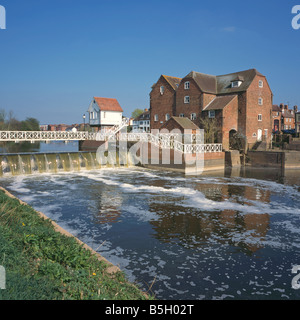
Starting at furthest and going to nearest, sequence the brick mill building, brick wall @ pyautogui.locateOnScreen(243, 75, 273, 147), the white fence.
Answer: brick wall @ pyautogui.locateOnScreen(243, 75, 273, 147), the brick mill building, the white fence

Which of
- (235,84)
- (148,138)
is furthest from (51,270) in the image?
(235,84)

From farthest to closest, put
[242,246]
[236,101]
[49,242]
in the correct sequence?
[236,101]
[242,246]
[49,242]

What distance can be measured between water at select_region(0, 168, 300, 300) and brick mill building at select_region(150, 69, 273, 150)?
54.9ft

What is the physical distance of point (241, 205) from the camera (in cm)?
1525

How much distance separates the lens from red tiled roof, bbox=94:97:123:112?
182 ft

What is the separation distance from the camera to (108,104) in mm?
56781

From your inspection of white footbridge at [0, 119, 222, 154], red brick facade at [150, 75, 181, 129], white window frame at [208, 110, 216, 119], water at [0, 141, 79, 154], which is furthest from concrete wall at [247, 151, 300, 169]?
water at [0, 141, 79, 154]

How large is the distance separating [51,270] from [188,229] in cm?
691

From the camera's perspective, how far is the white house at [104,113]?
5538cm

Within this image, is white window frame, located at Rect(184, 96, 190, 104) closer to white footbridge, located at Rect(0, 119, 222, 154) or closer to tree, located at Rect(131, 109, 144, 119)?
white footbridge, located at Rect(0, 119, 222, 154)

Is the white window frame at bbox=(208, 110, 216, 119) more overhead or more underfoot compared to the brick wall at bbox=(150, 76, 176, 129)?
more underfoot

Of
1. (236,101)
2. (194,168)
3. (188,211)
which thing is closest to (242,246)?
(188,211)
